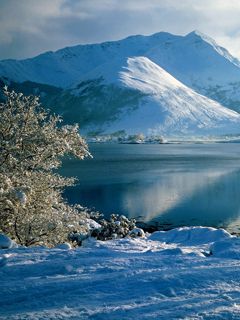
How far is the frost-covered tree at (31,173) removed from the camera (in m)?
21.0

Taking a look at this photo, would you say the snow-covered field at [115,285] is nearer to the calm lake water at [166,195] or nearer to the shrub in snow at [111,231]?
the shrub in snow at [111,231]

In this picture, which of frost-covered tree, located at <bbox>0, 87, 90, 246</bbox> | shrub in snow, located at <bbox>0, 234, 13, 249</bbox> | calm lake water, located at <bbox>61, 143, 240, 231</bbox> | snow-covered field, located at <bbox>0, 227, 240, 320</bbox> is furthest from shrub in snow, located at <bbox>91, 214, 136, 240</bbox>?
snow-covered field, located at <bbox>0, 227, 240, 320</bbox>

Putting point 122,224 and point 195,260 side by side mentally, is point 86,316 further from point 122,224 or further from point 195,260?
point 122,224

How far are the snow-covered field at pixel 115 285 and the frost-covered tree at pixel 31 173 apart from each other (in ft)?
23.4

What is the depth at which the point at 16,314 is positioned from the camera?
8844 mm

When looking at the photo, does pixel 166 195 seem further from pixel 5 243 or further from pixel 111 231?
pixel 5 243

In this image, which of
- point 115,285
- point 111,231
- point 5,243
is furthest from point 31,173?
point 111,231

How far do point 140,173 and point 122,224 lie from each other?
185 ft

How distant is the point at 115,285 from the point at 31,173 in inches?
503

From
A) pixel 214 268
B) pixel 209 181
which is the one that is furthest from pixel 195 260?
pixel 209 181

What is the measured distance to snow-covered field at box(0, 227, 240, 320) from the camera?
29.6 ft

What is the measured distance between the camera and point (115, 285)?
34.4 feet

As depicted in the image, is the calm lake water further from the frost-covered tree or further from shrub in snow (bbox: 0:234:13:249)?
shrub in snow (bbox: 0:234:13:249)

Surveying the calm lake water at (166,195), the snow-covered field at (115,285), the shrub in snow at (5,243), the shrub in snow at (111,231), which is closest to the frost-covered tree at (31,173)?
the shrub in snow at (5,243)
